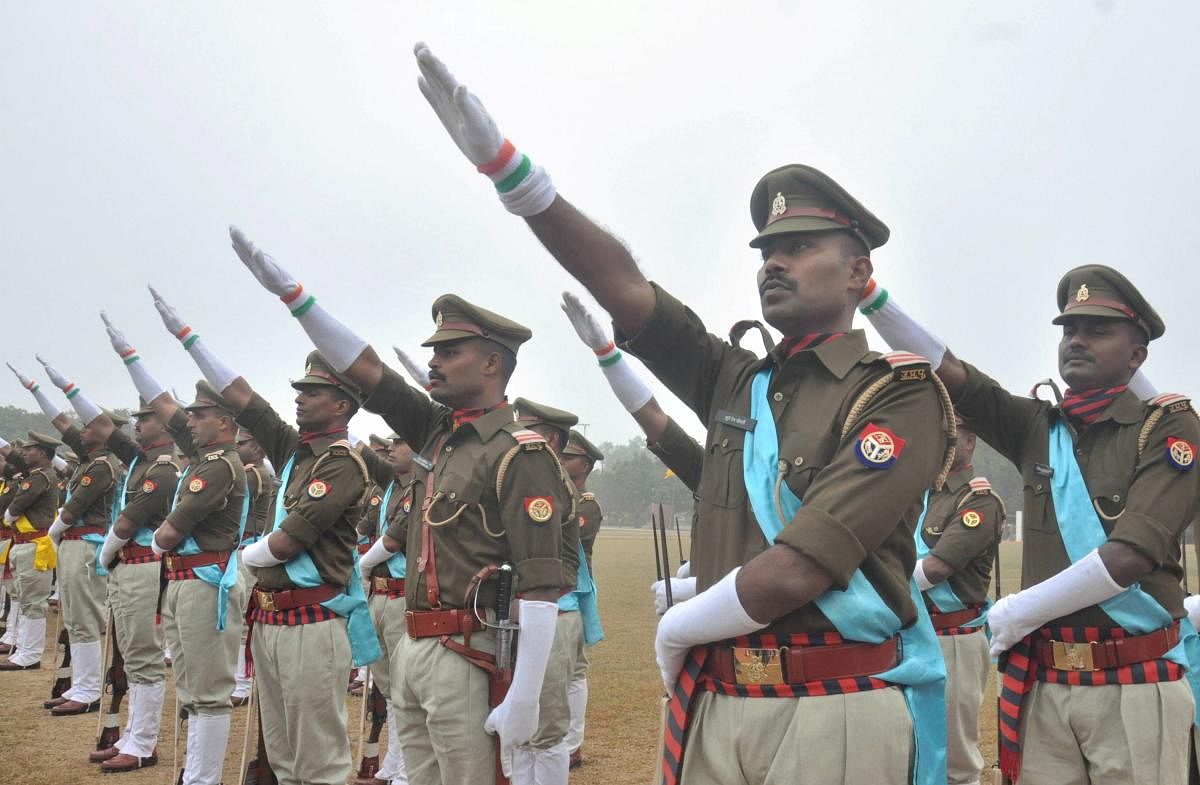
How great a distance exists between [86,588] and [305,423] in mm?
6666

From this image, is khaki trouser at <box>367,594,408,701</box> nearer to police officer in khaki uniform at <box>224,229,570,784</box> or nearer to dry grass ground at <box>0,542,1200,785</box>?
dry grass ground at <box>0,542,1200,785</box>

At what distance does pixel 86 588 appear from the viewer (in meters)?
11.8

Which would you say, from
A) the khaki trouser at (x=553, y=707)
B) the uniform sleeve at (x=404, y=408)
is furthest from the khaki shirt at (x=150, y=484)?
the uniform sleeve at (x=404, y=408)

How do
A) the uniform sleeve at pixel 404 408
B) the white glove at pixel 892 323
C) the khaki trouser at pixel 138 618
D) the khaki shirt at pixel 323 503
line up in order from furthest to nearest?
the khaki trouser at pixel 138 618
the khaki shirt at pixel 323 503
the uniform sleeve at pixel 404 408
the white glove at pixel 892 323

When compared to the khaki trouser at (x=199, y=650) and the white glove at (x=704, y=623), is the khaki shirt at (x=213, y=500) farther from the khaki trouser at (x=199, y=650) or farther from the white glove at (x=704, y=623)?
the white glove at (x=704, y=623)

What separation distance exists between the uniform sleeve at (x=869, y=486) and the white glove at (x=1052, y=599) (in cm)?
182

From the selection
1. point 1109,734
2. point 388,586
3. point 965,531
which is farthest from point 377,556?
point 1109,734

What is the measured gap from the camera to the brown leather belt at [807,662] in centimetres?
274

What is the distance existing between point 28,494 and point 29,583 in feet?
4.16

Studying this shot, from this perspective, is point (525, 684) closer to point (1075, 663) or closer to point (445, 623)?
point (445, 623)

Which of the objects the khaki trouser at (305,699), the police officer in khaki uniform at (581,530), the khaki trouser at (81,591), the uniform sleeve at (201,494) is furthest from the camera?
the khaki trouser at (81,591)

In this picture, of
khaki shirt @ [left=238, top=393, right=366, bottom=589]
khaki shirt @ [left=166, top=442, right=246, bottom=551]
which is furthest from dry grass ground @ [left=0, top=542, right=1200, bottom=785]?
khaki shirt @ [left=238, top=393, right=366, bottom=589]

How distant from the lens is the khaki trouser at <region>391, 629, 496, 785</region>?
4.81 meters

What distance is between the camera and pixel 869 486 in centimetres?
263
